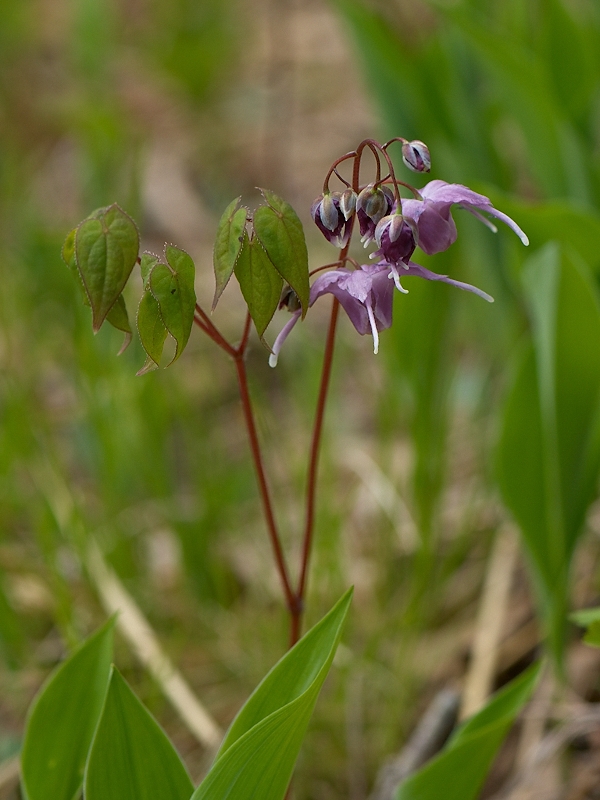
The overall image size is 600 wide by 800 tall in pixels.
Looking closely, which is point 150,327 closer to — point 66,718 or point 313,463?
point 313,463

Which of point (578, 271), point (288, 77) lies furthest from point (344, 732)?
point (288, 77)

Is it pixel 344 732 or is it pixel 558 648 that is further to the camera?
pixel 344 732

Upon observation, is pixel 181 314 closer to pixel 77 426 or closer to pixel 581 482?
pixel 581 482

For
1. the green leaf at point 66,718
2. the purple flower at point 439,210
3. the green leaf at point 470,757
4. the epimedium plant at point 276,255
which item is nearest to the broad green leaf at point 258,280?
the epimedium plant at point 276,255

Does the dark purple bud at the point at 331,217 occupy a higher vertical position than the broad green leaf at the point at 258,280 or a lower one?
higher

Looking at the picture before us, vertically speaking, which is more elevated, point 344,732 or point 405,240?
point 405,240

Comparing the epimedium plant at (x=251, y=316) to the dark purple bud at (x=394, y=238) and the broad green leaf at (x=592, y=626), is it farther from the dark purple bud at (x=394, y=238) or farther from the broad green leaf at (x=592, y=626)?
the broad green leaf at (x=592, y=626)

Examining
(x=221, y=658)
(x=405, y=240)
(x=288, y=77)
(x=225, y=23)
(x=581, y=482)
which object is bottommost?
(x=221, y=658)
